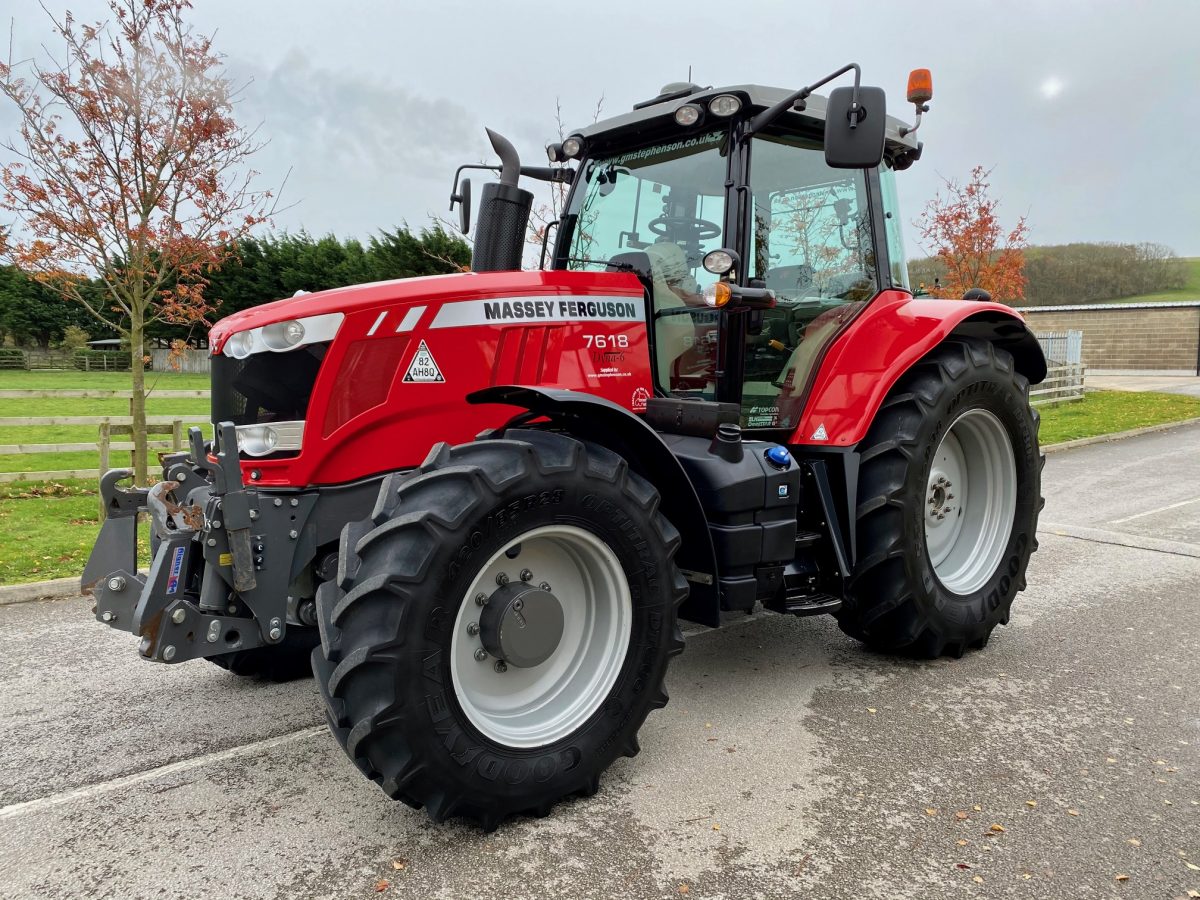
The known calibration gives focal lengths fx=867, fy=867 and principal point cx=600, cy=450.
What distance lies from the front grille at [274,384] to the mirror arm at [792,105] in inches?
77.5

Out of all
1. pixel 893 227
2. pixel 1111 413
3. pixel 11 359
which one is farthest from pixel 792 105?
pixel 11 359

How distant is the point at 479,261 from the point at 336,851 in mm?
2303

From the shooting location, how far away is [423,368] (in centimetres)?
311

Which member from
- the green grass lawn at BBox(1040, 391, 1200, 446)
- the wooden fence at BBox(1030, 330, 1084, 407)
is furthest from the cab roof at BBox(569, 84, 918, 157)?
the wooden fence at BBox(1030, 330, 1084, 407)

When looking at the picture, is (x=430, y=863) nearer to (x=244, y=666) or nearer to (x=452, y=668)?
(x=452, y=668)

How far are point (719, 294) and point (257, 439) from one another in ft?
5.99

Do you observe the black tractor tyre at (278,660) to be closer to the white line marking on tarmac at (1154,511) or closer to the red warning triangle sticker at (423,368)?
the red warning triangle sticker at (423,368)

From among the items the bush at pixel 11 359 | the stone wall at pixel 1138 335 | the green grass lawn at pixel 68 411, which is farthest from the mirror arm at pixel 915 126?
the bush at pixel 11 359

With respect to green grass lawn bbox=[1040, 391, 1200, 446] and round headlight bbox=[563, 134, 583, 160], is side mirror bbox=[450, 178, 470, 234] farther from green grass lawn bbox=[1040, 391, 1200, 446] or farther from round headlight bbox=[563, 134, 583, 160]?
green grass lawn bbox=[1040, 391, 1200, 446]

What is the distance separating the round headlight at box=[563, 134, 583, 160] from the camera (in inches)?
159

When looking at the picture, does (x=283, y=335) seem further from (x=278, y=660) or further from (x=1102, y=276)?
(x=1102, y=276)

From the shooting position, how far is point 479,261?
370 cm


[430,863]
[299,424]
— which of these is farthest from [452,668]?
[299,424]

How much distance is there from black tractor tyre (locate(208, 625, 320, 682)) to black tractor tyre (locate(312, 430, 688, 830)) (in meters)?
1.36
